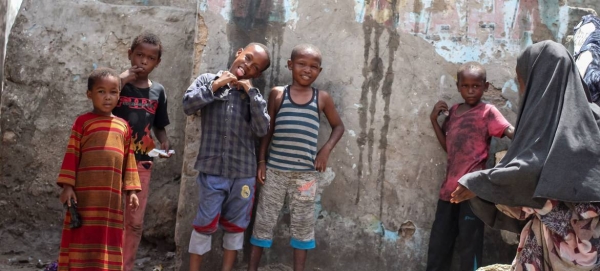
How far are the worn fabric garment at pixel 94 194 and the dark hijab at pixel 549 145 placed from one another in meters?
1.84

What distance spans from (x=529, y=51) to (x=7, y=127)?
3.88 metres

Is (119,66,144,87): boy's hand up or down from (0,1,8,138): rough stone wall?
down

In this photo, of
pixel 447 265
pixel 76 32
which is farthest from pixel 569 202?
pixel 76 32

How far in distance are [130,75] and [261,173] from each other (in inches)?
39.9

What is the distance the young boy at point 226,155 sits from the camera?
13.2ft

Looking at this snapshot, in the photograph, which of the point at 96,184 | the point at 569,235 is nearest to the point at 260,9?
the point at 96,184

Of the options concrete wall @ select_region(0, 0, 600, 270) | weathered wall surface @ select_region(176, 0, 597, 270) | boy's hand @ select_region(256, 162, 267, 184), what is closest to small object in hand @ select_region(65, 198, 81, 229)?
boy's hand @ select_region(256, 162, 267, 184)

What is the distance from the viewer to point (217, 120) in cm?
411

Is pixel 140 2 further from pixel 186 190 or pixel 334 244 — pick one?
pixel 334 244

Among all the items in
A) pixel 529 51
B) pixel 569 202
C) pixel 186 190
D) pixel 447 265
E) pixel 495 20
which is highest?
pixel 495 20

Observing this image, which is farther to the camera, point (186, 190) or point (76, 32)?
point (76, 32)

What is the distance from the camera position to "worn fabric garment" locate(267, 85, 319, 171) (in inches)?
166

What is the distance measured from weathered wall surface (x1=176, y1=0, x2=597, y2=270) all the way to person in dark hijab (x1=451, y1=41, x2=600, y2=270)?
1.54m

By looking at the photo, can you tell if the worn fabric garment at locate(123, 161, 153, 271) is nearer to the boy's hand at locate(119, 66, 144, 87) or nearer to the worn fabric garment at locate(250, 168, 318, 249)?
the boy's hand at locate(119, 66, 144, 87)
